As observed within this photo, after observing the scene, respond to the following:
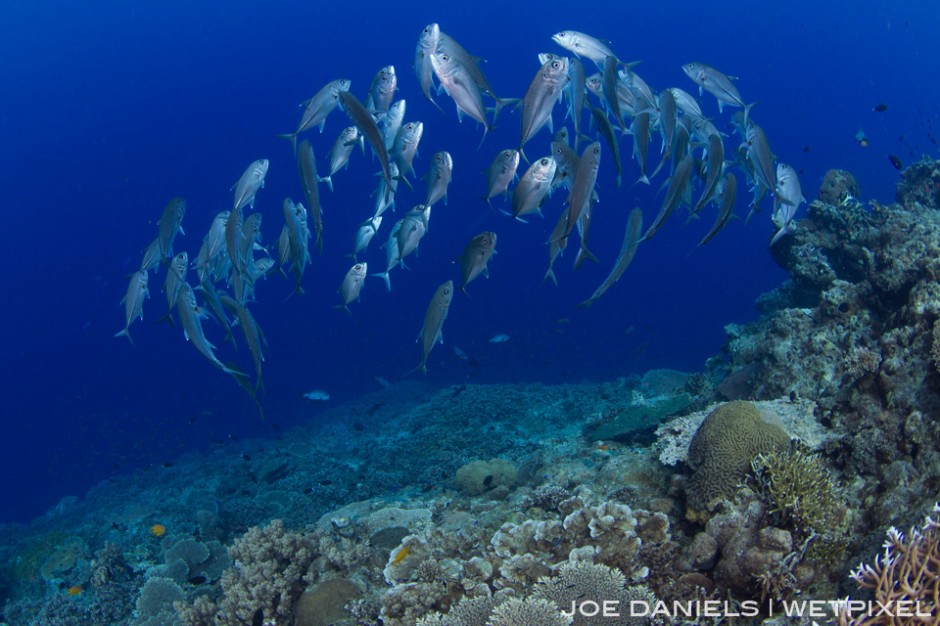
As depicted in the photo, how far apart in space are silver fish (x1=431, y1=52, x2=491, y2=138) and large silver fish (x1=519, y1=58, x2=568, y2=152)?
1.13ft

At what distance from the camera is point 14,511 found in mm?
35688

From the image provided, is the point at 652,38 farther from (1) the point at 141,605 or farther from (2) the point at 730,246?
(1) the point at 141,605

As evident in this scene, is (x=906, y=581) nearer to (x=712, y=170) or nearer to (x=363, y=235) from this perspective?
(x=712, y=170)

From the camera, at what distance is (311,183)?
4.91 m

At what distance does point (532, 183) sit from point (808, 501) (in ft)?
10.3

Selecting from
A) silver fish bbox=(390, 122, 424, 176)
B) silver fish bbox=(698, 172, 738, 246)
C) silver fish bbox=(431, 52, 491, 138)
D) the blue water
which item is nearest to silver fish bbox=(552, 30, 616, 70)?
silver fish bbox=(390, 122, 424, 176)

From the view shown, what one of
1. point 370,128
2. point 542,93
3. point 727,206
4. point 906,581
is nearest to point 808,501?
point 906,581

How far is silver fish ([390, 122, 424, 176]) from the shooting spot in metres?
5.70

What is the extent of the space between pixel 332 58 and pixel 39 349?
7008cm

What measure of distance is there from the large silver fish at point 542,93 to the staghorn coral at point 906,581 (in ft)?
11.5

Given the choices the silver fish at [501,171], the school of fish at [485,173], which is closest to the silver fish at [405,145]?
the school of fish at [485,173]

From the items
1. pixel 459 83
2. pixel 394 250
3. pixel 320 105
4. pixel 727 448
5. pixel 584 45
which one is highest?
pixel 584 45

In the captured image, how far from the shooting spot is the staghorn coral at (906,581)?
2.27m

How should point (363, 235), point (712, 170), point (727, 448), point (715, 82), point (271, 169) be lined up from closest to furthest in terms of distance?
1. point (727, 448)
2. point (712, 170)
3. point (715, 82)
4. point (363, 235)
5. point (271, 169)
